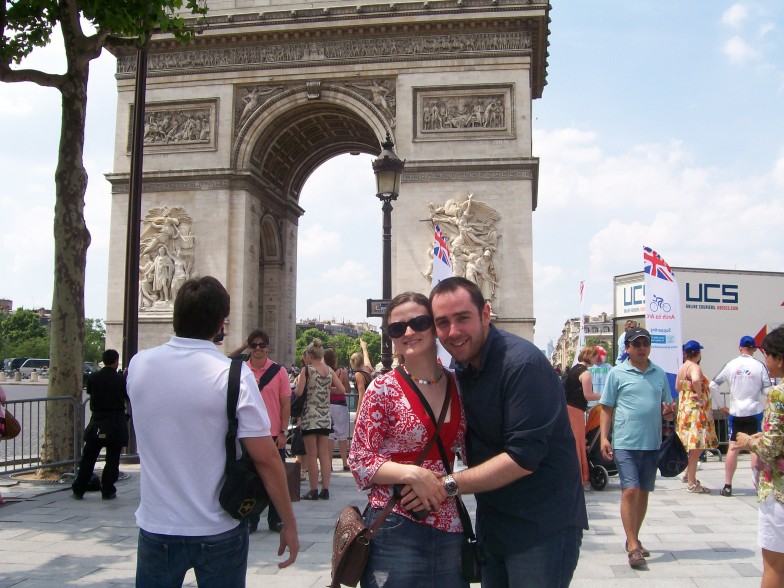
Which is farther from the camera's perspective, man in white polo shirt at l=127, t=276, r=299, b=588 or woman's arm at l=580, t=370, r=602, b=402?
woman's arm at l=580, t=370, r=602, b=402

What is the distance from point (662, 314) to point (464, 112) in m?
12.4

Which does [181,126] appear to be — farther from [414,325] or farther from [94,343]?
[94,343]

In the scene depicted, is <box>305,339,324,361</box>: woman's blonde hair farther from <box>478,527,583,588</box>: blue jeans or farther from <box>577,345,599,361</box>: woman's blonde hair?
<box>478,527,583,588</box>: blue jeans

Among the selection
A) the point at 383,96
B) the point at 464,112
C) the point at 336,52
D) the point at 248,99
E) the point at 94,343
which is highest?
the point at 336,52

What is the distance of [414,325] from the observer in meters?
2.86

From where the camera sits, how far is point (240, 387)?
109 inches

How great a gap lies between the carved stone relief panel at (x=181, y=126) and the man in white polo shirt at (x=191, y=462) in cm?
2075

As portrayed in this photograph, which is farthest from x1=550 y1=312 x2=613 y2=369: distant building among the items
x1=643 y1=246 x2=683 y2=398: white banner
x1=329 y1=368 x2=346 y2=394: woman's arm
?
x1=329 y1=368 x2=346 y2=394: woman's arm

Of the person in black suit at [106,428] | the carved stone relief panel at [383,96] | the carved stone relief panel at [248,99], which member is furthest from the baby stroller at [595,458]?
the carved stone relief panel at [248,99]

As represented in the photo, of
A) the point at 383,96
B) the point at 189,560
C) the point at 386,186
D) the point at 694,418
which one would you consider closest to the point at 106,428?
the point at 386,186

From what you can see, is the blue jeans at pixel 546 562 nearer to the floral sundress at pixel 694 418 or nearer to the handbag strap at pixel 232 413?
the handbag strap at pixel 232 413

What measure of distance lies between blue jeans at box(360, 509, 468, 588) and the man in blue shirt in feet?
0.68

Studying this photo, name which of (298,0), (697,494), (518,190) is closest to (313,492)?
(697,494)

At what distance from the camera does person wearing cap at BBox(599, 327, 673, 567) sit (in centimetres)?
549
